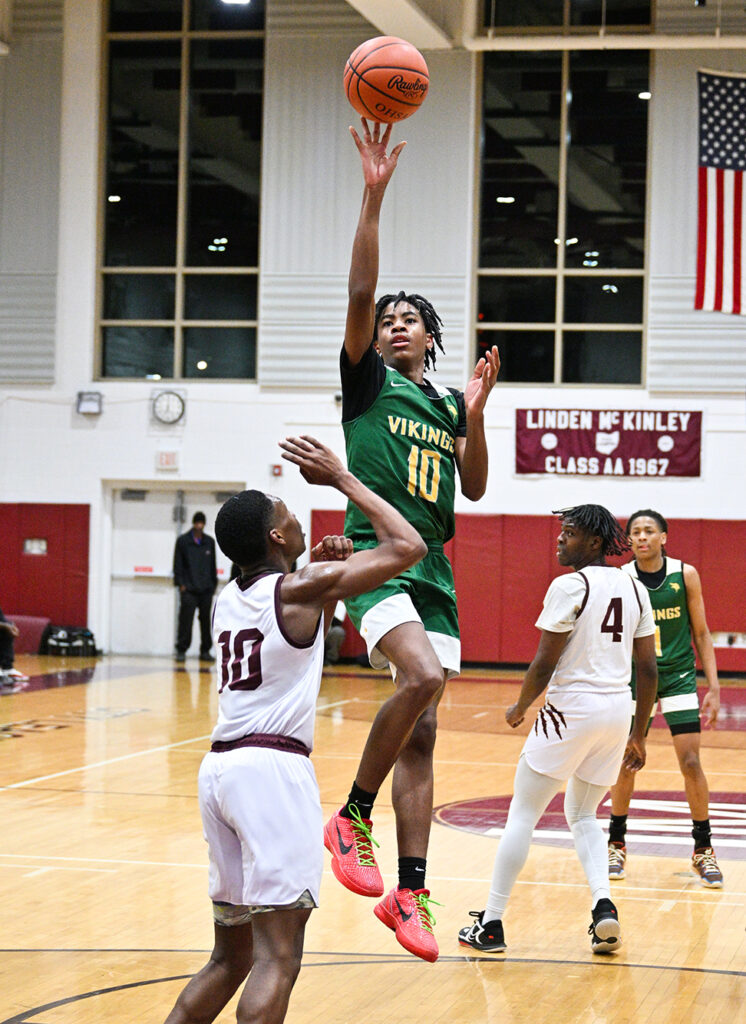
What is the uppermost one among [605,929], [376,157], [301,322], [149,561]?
[301,322]

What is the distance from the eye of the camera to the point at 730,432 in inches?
682

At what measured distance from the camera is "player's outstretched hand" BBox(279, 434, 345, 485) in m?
3.60

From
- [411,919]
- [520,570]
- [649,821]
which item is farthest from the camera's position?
[520,570]

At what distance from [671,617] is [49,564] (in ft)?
44.0

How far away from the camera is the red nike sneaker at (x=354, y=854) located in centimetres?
405

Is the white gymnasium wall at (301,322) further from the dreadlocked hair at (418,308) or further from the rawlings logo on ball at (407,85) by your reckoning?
the rawlings logo on ball at (407,85)

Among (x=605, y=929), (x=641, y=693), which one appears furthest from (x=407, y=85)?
(x=605, y=929)

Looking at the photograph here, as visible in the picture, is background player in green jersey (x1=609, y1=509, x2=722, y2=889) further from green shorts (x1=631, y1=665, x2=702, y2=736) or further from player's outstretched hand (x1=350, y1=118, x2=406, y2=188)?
player's outstretched hand (x1=350, y1=118, x2=406, y2=188)

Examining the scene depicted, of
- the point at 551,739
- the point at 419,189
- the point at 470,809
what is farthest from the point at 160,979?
the point at 419,189

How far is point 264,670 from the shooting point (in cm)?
349

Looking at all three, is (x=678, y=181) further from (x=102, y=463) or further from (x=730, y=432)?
(x=102, y=463)

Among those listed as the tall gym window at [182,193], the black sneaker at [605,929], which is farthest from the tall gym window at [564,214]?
the black sneaker at [605,929]

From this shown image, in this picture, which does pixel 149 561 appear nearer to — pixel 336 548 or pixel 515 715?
pixel 515 715

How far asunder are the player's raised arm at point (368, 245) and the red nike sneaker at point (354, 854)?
5.05 ft
